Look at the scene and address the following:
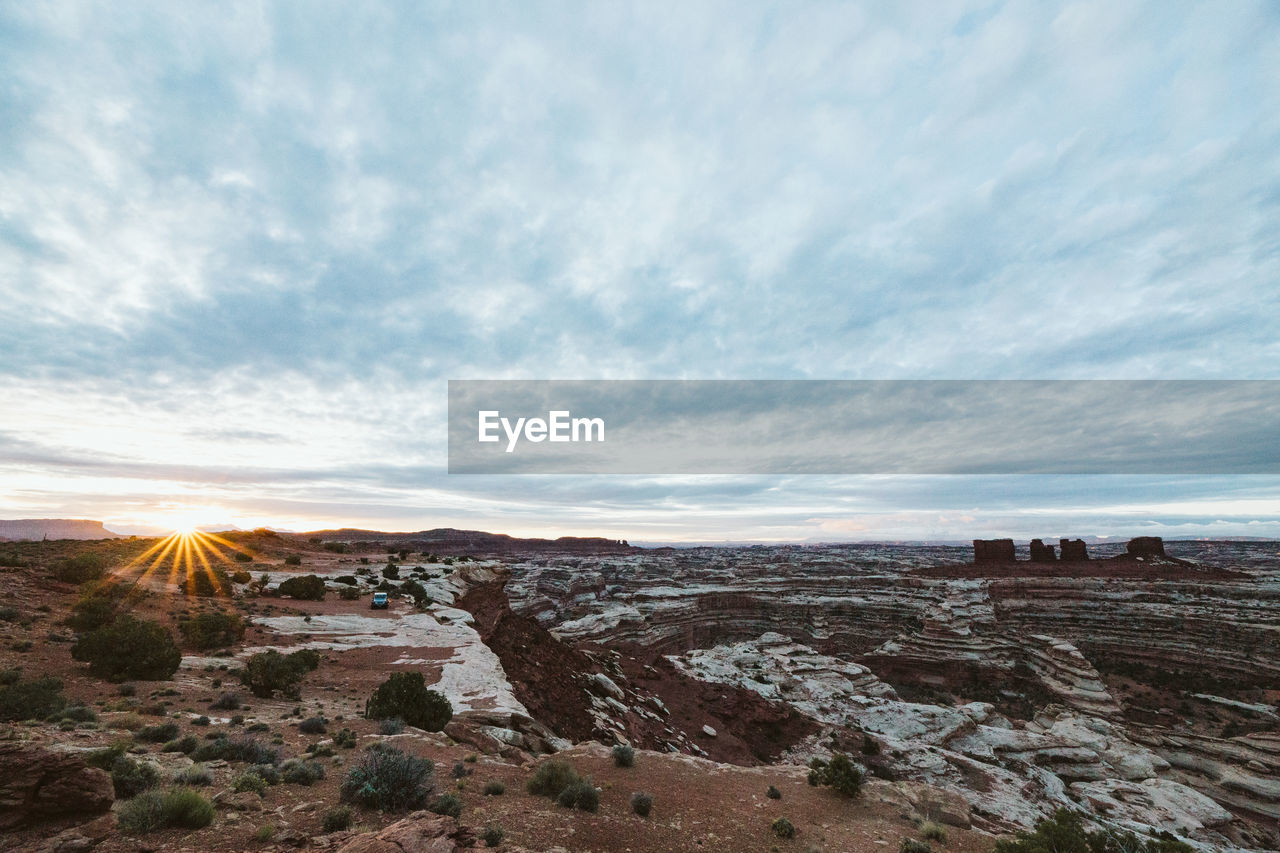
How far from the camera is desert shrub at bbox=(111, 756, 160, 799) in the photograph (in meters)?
7.57

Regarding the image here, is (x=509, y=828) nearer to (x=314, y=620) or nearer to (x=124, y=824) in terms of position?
(x=124, y=824)

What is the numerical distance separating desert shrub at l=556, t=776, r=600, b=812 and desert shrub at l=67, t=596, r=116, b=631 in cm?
1927

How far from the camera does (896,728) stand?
2923cm

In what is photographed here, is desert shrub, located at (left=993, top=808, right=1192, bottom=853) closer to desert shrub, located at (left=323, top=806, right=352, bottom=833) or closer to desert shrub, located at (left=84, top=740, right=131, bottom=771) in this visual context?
desert shrub, located at (left=323, top=806, right=352, bottom=833)

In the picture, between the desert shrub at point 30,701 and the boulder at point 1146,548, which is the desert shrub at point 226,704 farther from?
the boulder at point 1146,548

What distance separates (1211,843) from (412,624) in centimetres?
3690

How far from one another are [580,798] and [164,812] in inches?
270

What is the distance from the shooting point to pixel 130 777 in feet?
25.2

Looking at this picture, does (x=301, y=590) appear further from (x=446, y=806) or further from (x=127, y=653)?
(x=446, y=806)

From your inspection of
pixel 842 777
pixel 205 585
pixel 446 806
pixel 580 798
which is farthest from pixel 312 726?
pixel 205 585

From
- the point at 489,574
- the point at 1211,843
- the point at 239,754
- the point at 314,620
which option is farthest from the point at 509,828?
the point at 489,574

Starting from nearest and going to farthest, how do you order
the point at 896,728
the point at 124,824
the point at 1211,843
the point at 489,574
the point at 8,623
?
1. the point at 124,824
2. the point at 8,623
3. the point at 1211,843
4. the point at 896,728
5. the point at 489,574

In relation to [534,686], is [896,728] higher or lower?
lower

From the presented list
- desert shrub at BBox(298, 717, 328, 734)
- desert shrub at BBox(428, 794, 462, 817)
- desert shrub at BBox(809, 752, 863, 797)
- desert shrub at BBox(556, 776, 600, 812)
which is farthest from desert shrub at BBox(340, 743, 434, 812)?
desert shrub at BBox(809, 752, 863, 797)
